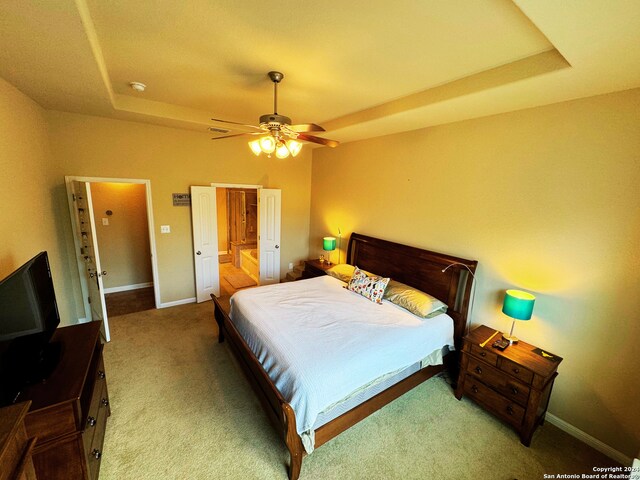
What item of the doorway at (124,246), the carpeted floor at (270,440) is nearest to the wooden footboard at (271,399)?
the carpeted floor at (270,440)

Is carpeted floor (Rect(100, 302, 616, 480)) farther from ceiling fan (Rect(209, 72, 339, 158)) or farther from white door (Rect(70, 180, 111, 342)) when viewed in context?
ceiling fan (Rect(209, 72, 339, 158))

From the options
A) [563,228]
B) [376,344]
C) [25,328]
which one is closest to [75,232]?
[25,328]

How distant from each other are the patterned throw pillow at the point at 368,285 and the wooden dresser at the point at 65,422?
265cm

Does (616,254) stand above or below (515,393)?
above

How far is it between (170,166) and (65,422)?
11.4ft

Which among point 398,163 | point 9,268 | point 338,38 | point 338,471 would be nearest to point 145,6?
point 338,38

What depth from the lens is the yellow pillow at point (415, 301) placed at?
287 cm

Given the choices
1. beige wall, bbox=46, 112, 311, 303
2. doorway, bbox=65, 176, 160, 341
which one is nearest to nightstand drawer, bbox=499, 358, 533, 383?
beige wall, bbox=46, 112, 311, 303

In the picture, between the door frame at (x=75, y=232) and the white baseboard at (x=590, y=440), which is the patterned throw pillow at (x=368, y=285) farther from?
the door frame at (x=75, y=232)

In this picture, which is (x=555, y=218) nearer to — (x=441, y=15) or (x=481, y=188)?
(x=481, y=188)

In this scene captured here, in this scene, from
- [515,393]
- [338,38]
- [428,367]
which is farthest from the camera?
[428,367]

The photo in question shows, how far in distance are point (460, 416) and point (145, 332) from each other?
3942 millimetres

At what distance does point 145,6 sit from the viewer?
157cm

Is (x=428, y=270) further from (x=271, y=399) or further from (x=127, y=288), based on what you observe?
(x=127, y=288)
